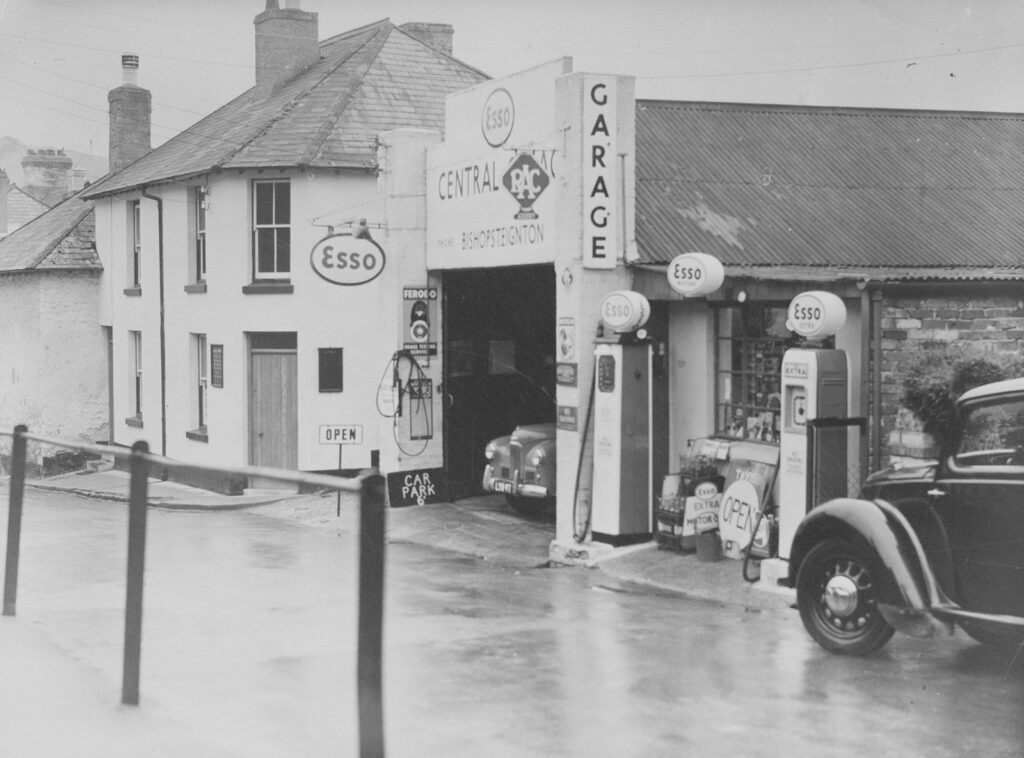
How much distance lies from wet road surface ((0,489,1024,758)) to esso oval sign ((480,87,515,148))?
7314 mm

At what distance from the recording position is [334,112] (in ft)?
79.7

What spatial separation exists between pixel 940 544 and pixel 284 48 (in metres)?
21.4

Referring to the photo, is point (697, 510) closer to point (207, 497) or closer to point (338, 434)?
point (338, 434)

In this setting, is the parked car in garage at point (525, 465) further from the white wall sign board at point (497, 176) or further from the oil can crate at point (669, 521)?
the oil can crate at point (669, 521)

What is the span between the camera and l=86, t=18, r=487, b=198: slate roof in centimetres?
2361

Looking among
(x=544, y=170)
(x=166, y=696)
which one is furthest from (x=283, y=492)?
(x=166, y=696)

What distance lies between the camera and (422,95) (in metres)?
25.5

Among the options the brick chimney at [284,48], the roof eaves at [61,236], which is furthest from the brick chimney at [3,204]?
the brick chimney at [284,48]

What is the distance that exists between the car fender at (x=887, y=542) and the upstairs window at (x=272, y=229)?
16.3m

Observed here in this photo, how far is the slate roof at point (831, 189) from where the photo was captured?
1489cm

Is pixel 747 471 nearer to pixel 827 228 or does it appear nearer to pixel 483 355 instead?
pixel 827 228

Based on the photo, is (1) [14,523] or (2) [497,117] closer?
(1) [14,523]

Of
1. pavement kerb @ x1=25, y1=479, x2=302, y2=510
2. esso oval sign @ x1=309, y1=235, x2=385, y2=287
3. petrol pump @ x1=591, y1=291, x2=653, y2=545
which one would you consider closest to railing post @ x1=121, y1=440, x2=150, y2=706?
petrol pump @ x1=591, y1=291, x2=653, y2=545

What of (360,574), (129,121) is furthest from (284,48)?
(360,574)
